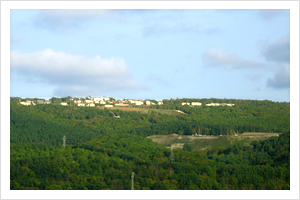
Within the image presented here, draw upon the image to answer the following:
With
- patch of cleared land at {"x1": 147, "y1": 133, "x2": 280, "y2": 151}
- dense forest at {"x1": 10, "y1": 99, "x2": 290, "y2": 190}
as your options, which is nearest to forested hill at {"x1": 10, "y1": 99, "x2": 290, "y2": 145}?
dense forest at {"x1": 10, "y1": 99, "x2": 290, "y2": 190}

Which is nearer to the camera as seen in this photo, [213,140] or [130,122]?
[213,140]

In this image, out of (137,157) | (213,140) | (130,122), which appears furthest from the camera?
(130,122)

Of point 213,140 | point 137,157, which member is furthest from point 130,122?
point 137,157

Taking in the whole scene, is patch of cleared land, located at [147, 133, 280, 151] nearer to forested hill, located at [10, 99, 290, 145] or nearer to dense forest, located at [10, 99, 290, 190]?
dense forest, located at [10, 99, 290, 190]

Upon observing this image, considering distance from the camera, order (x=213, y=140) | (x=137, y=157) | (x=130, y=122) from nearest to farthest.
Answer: (x=137, y=157), (x=213, y=140), (x=130, y=122)

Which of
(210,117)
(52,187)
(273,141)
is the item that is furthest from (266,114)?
(52,187)

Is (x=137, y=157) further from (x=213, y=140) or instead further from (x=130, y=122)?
(x=130, y=122)

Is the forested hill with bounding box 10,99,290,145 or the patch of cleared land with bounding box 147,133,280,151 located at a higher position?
the forested hill with bounding box 10,99,290,145

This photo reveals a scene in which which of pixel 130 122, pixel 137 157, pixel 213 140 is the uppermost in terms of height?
pixel 130 122
